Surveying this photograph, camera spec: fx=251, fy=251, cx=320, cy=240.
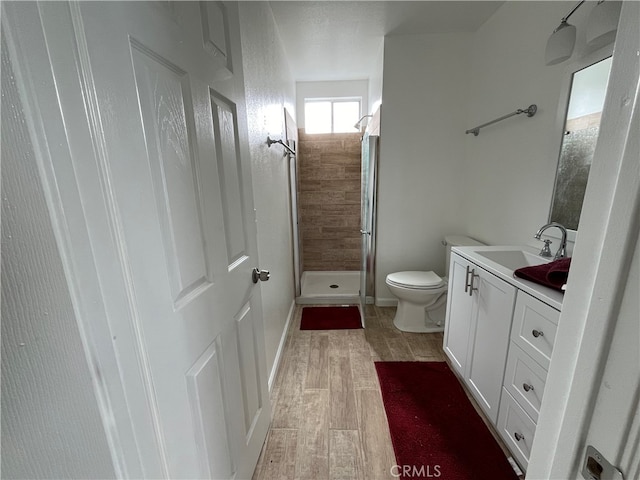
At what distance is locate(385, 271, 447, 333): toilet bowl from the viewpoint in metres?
2.15

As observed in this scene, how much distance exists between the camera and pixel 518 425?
114 cm

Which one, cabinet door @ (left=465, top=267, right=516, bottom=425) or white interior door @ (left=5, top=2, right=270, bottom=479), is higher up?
white interior door @ (left=5, top=2, right=270, bottom=479)

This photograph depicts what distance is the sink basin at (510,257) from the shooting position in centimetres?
156

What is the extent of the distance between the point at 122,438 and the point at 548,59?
2113mm

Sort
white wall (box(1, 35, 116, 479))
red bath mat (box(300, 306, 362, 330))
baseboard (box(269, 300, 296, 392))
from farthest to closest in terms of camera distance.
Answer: red bath mat (box(300, 306, 362, 330))
baseboard (box(269, 300, 296, 392))
white wall (box(1, 35, 116, 479))

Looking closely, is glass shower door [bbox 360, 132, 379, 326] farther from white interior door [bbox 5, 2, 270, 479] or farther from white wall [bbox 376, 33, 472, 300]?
white interior door [bbox 5, 2, 270, 479]

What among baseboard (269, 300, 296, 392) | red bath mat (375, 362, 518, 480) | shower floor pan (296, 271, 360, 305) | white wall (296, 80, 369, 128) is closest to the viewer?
red bath mat (375, 362, 518, 480)

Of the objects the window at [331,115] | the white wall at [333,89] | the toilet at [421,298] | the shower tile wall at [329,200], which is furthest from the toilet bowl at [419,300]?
the white wall at [333,89]

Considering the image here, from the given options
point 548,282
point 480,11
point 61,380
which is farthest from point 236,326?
point 480,11

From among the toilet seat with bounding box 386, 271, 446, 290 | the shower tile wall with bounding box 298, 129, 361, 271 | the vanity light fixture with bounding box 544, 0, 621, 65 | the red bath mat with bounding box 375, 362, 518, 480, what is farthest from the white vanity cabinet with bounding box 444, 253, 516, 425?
the shower tile wall with bounding box 298, 129, 361, 271

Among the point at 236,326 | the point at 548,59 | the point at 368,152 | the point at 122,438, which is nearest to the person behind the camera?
the point at 122,438

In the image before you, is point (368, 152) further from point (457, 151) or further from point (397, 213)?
point (457, 151)

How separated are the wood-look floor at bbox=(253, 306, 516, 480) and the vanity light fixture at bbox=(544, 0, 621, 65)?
6.47 feet
